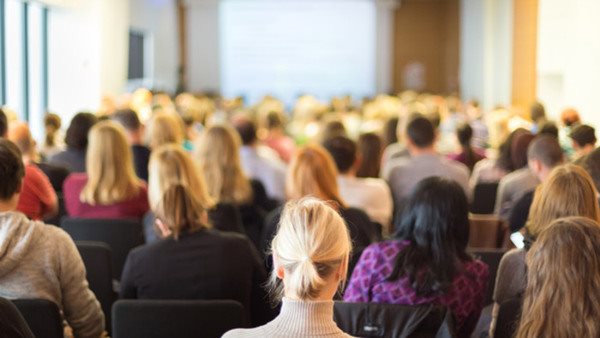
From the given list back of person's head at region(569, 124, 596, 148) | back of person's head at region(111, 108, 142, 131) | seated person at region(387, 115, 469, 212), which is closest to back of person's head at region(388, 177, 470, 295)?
back of person's head at region(569, 124, 596, 148)

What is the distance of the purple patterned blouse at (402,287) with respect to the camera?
3664mm

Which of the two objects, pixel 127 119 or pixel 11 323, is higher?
pixel 127 119

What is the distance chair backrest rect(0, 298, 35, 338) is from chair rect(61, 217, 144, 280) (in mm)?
2576

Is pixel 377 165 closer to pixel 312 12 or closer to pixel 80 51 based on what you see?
pixel 80 51

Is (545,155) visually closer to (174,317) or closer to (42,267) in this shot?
(174,317)

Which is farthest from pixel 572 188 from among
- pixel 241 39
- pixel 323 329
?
pixel 241 39

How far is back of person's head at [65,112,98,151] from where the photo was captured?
24.6 ft

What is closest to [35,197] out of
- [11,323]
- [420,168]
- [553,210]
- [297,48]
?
[11,323]

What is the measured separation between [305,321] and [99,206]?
3.64 m

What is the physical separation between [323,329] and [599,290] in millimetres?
866

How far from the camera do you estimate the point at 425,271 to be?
3.68 m

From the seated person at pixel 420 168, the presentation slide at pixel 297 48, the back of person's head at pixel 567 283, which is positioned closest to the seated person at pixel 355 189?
the seated person at pixel 420 168

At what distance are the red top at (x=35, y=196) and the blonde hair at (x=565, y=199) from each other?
2678mm

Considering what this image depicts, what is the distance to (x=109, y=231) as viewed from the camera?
5.39 meters
